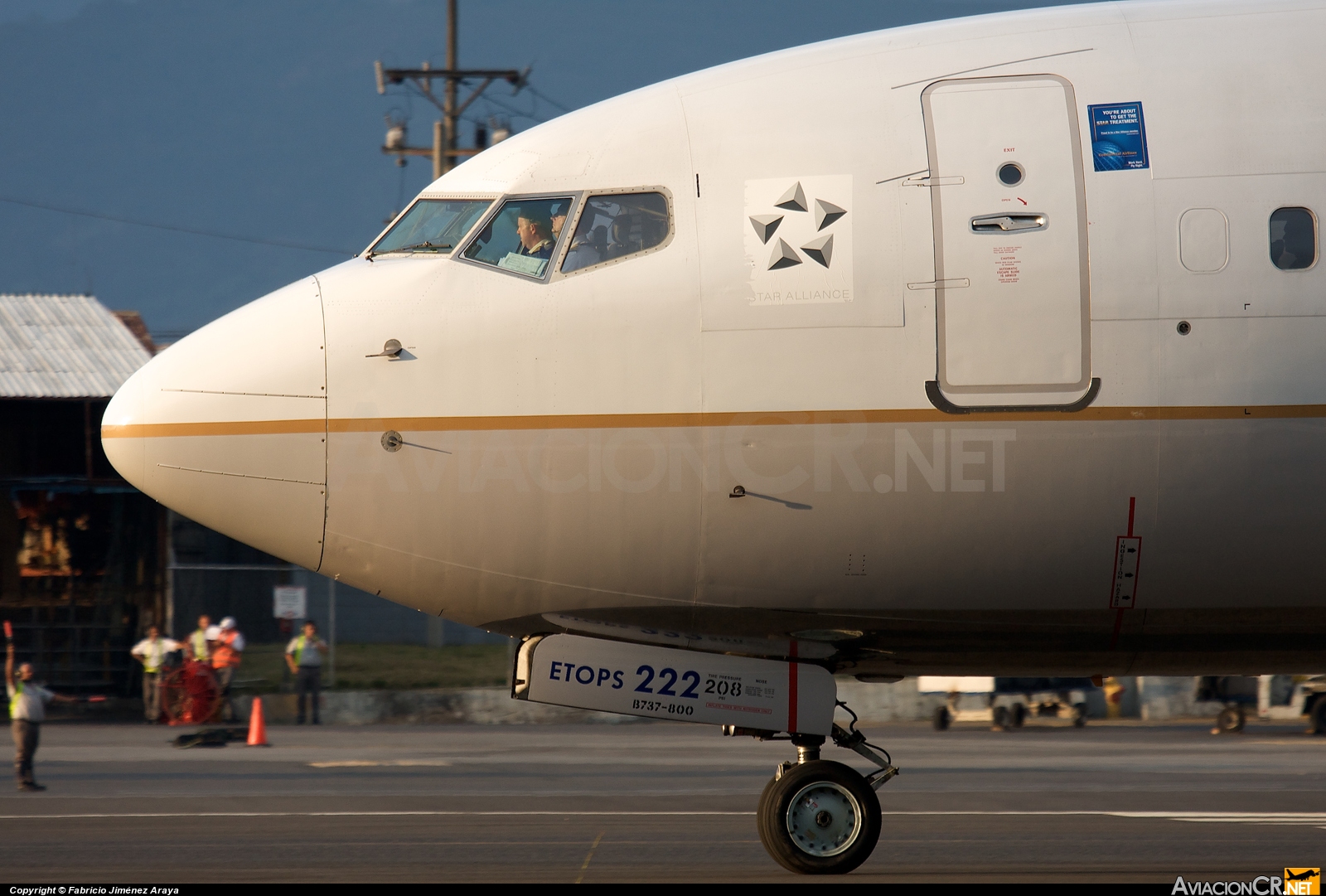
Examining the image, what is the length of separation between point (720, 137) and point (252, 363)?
279 cm

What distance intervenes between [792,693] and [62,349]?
21.8 m

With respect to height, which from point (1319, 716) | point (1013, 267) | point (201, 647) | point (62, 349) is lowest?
point (1319, 716)

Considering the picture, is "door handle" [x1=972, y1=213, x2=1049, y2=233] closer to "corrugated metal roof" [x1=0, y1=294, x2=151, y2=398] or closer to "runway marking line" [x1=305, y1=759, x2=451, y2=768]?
"runway marking line" [x1=305, y1=759, x2=451, y2=768]

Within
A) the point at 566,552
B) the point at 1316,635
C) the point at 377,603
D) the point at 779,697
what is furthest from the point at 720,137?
the point at 377,603

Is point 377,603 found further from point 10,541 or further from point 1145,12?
point 1145,12

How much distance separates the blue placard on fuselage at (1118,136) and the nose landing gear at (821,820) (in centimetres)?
352

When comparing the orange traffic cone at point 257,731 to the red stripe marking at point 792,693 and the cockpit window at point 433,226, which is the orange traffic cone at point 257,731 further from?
the red stripe marking at point 792,693

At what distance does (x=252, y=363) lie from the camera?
742cm

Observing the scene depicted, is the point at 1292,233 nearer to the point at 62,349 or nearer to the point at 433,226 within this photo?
the point at 433,226

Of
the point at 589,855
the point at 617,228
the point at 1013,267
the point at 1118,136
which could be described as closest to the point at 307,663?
the point at 589,855

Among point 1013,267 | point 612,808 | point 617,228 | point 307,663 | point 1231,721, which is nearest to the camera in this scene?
point 1013,267

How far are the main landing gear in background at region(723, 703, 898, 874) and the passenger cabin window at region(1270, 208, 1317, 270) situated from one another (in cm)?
342

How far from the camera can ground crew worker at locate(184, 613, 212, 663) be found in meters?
22.0

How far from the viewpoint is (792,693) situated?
7.82 metres
